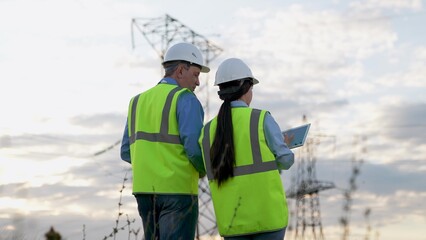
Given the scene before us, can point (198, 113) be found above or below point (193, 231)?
above

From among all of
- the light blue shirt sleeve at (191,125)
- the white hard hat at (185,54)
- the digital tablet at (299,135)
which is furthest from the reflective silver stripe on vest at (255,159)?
the white hard hat at (185,54)

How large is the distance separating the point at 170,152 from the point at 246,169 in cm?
63

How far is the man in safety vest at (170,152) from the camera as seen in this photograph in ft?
19.7

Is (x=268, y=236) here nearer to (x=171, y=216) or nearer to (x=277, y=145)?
(x=277, y=145)

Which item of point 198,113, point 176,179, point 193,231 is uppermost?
point 198,113

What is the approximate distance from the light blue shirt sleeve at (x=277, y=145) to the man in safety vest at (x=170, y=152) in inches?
21.4

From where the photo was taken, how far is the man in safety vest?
19.7 ft

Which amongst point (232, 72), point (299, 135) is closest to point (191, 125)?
point (232, 72)

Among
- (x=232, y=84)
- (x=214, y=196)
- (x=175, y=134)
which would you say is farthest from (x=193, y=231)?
(x=232, y=84)

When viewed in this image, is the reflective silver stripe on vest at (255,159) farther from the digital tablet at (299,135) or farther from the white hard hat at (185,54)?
the white hard hat at (185,54)

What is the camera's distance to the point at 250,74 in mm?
6219

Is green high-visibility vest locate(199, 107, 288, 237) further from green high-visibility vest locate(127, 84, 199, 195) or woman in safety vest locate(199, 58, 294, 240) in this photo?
green high-visibility vest locate(127, 84, 199, 195)

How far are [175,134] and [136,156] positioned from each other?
39cm

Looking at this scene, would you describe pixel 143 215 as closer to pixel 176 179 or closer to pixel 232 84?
pixel 176 179
